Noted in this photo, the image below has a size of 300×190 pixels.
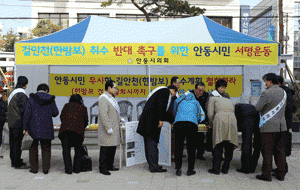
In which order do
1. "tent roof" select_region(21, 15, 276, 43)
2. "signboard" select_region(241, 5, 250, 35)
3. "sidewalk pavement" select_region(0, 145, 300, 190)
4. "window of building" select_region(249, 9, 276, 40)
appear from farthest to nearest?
"window of building" select_region(249, 9, 276, 40), "signboard" select_region(241, 5, 250, 35), "tent roof" select_region(21, 15, 276, 43), "sidewalk pavement" select_region(0, 145, 300, 190)

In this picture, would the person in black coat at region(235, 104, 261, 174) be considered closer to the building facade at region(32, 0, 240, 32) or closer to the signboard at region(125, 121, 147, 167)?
the signboard at region(125, 121, 147, 167)

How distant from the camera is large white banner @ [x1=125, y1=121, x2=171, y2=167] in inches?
229

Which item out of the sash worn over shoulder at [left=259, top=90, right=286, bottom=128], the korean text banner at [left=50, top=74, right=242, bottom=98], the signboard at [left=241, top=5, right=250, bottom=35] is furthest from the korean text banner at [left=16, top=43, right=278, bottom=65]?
the signboard at [left=241, top=5, right=250, bottom=35]

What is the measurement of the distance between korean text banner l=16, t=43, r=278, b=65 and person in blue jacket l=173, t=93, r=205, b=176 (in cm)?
144

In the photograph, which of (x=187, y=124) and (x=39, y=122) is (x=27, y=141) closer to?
(x=39, y=122)

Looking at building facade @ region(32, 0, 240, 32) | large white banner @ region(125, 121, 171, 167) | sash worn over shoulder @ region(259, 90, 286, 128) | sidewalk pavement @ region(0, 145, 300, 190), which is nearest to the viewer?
sidewalk pavement @ region(0, 145, 300, 190)

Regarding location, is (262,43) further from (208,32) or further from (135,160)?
(135,160)

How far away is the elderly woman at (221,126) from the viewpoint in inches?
207

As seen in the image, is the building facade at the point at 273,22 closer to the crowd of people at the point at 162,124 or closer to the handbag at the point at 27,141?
the crowd of people at the point at 162,124

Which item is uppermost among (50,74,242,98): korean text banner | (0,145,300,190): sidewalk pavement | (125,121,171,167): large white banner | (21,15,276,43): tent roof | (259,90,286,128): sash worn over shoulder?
(21,15,276,43): tent roof

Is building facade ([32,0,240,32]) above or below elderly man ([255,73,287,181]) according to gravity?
above

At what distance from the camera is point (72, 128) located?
532cm

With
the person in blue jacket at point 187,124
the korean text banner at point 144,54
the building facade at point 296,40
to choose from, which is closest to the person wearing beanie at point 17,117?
the korean text banner at point 144,54

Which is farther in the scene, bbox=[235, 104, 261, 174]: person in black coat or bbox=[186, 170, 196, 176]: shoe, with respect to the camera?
bbox=[235, 104, 261, 174]: person in black coat
